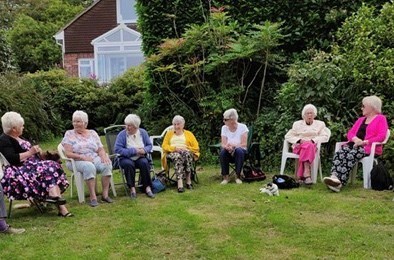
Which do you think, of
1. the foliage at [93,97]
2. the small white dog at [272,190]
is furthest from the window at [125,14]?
the small white dog at [272,190]

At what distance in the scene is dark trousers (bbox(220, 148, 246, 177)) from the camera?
21.8ft

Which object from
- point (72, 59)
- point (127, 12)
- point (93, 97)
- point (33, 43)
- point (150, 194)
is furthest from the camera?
point (33, 43)

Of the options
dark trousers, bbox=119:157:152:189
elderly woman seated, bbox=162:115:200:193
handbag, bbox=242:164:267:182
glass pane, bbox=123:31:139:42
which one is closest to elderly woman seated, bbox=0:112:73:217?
dark trousers, bbox=119:157:152:189

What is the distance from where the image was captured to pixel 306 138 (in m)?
6.61

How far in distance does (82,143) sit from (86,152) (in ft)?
0.38

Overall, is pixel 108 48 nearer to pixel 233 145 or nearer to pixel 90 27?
pixel 90 27

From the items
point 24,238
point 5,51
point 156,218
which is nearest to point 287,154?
point 156,218

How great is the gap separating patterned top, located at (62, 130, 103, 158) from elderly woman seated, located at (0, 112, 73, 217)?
536 mm

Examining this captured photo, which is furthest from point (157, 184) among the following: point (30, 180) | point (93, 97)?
point (93, 97)

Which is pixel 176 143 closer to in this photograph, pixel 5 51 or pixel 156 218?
pixel 156 218

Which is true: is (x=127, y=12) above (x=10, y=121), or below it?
above

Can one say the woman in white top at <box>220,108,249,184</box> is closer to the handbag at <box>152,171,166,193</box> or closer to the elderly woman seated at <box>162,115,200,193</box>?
the elderly woman seated at <box>162,115,200,193</box>

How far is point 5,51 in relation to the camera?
14203 mm

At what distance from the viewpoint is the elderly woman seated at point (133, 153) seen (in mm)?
6039
